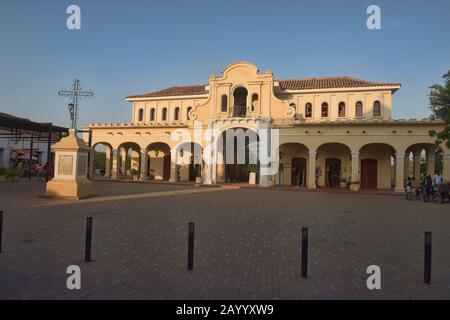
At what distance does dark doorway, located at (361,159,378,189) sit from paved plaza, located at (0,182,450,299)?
16.8 m

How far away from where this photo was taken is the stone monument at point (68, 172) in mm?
15875

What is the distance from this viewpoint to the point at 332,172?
29.1m

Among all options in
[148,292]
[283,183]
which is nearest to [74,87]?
[283,183]

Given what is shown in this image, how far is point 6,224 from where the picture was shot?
9125mm

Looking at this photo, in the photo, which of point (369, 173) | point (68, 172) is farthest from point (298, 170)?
point (68, 172)

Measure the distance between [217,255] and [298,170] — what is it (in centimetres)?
2385

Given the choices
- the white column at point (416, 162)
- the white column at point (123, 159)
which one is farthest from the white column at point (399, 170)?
the white column at point (123, 159)

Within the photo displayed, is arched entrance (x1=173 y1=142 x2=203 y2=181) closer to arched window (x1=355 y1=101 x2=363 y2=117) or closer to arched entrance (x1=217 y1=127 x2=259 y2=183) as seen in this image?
arched entrance (x1=217 y1=127 x2=259 y2=183)

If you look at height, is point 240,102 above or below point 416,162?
above

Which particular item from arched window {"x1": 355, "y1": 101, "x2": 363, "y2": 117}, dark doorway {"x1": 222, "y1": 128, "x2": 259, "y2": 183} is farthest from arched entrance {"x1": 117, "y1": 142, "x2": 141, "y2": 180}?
arched window {"x1": 355, "y1": 101, "x2": 363, "y2": 117}

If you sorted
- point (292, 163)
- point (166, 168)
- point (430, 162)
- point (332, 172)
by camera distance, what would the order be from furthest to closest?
point (166, 168) → point (292, 163) → point (332, 172) → point (430, 162)

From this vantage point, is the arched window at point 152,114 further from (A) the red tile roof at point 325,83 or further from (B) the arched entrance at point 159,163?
(A) the red tile roof at point 325,83

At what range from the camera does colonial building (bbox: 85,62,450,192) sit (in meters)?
25.3

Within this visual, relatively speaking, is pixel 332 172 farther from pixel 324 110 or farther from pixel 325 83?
pixel 325 83
